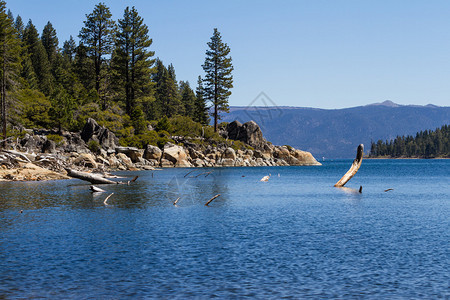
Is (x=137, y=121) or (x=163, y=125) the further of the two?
(x=163, y=125)

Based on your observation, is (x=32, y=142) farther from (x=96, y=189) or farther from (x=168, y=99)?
(x=168, y=99)

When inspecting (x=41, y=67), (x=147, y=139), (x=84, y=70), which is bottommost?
(x=147, y=139)

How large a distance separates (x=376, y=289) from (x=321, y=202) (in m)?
22.8

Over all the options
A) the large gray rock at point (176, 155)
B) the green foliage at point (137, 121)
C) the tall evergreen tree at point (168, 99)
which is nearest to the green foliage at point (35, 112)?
the green foliage at point (137, 121)

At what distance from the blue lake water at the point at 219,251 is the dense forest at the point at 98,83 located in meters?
39.8

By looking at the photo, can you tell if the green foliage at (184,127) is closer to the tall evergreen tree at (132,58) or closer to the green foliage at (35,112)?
the tall evergreen tree at (132,58)

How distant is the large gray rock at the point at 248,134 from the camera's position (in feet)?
381

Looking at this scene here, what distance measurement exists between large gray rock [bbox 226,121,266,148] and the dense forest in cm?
819

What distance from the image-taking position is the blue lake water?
12.2 meters

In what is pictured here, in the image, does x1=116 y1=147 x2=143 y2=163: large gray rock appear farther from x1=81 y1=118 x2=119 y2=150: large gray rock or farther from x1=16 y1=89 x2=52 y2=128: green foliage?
x1=16 y1=89 x2=52 y2=128: green foliage

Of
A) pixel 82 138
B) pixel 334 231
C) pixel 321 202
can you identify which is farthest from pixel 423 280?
pixel 82 138

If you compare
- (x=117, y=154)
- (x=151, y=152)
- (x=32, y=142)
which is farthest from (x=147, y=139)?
(x=32, y=142)

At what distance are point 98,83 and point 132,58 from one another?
28.5 feet

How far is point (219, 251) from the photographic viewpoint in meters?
16.6
